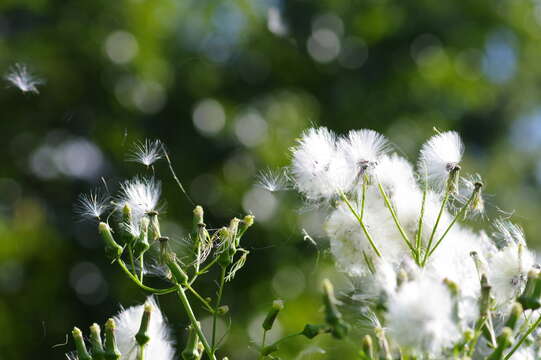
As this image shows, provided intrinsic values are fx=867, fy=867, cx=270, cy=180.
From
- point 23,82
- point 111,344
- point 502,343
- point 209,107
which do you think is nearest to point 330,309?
point 502,343

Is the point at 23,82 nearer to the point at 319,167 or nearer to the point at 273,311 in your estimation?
the point at 319,167

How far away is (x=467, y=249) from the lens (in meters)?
1.35

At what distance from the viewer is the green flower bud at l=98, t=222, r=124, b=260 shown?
4.46ft

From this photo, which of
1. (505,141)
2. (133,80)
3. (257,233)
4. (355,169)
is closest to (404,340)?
(355,169)

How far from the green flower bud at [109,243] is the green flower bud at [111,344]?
171mm

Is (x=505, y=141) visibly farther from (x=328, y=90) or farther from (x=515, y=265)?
(x=515, y=265)

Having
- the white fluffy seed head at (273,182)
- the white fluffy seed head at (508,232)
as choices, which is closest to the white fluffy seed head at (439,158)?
the white fluffy seed head at (508,232)

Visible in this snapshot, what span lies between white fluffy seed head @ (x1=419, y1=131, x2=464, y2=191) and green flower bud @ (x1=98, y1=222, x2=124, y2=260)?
511 mm

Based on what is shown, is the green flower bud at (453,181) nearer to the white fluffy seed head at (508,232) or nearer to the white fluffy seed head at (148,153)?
the white fluffy seed head at (508,232)

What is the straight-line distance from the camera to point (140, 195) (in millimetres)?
1432

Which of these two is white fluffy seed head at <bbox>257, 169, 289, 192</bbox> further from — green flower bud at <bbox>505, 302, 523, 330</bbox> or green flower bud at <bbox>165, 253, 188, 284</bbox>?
green flower bud at <bbox>505, 302, 523, 330</bbox>

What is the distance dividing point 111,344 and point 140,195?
29cm

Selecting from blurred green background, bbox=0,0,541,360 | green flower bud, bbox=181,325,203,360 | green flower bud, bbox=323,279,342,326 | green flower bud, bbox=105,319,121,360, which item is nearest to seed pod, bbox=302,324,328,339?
green flower bud, bbox=323,279,342,326

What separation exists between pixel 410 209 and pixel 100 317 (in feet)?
23.9
